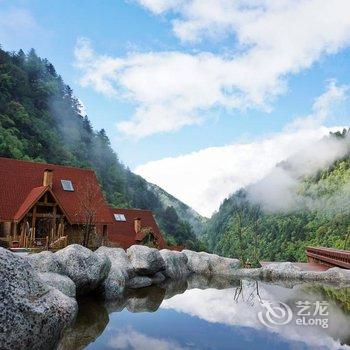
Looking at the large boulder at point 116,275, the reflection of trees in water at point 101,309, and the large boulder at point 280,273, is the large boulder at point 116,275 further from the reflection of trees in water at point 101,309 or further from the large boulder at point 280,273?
the large boulder at point 280,273

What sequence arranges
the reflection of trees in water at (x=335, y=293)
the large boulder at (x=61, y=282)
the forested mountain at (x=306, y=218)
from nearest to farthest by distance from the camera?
the large boulder at (x=61, y=282) → the reflection of trees in water at (x=335, y=293) → the forested mountain at (x=306, y=218)

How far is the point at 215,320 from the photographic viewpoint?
42.6 ft

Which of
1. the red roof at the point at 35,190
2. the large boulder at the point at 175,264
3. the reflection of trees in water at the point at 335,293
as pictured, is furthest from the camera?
the red roof at the point at 35,190

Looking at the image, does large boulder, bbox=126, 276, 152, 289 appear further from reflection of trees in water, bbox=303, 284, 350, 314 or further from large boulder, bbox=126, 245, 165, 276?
reflection of trees in water, bbox=303, 284, 350, 314

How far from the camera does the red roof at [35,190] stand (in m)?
27.5

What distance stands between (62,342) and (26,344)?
2.54m

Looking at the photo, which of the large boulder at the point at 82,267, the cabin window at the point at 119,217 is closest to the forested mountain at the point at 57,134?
the cabin window at the point at 119,217

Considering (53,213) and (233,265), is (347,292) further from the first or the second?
(53,213)

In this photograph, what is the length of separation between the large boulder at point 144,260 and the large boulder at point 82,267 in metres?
4.16

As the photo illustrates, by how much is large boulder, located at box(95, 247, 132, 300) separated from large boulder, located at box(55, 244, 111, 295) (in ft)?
1.97

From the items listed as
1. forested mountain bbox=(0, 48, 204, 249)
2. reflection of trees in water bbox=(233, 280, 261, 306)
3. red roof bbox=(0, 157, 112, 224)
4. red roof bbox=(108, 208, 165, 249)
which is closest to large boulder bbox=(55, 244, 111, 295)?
reflection of trees in water bbox=(233, 280, 261, 306)

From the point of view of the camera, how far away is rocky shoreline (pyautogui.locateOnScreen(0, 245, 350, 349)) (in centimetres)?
739
